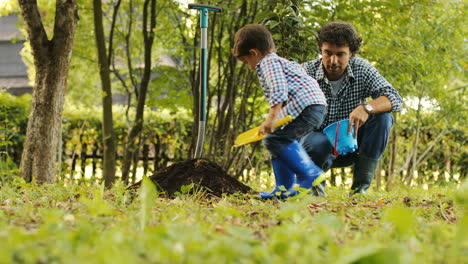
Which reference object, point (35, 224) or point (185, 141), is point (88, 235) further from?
point (185, 141)

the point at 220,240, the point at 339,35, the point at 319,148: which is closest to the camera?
the point at 220,240

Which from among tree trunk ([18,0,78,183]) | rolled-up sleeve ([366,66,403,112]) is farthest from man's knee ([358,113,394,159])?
tree trunk ([18,0,78,183])

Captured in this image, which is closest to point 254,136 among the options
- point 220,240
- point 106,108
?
point 220,240

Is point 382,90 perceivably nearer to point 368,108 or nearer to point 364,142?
point 368,108

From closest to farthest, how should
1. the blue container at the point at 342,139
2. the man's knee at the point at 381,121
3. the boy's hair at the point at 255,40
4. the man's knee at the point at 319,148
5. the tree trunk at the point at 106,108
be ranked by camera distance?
the boy's hair at the point at 255,40 < the blue container at the point at 342,139 < the man's knee at the point at 381,121 < the man's knee at the point at 319,148 < the tree trunk at the point at 106,108

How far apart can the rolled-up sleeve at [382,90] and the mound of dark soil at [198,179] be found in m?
1.17

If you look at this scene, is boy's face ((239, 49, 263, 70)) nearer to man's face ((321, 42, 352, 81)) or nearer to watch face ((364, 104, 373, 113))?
man's face ((321, 42, 352, 81))

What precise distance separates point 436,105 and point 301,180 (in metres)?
4.77

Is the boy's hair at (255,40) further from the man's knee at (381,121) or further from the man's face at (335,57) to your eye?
the man's knee at (381,121)

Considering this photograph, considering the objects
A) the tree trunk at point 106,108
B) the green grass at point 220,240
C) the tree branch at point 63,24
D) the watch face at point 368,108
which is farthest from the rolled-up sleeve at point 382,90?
the tree trunk at point 106,108

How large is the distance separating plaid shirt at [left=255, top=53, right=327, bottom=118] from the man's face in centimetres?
31

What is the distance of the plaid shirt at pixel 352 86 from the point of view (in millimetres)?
3727

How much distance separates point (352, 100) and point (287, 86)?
0.83 metres

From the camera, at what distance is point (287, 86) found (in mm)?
3236
